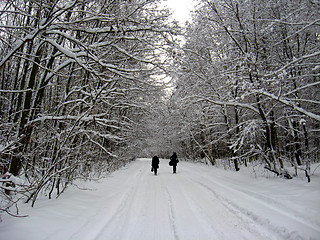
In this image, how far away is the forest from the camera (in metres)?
3.91

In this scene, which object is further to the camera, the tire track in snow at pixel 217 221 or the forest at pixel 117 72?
the forest at pixel 117 72

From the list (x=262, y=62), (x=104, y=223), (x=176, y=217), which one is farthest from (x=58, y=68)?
(x=262, y=62)

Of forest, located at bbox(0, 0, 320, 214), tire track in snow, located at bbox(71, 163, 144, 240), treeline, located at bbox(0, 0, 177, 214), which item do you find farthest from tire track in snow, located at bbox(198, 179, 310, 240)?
treeline, located at bbox(0, 0, 177, 214)

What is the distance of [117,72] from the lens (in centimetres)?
418

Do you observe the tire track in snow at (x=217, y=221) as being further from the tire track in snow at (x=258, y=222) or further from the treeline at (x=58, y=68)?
the treeline at (x=58, y=68)

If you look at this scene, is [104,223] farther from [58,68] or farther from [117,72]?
[58,68]

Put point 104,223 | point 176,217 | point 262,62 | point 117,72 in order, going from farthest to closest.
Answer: point 262,62, point 117,72, point 176,217, point 104,223

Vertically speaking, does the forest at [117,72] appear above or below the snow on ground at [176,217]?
above

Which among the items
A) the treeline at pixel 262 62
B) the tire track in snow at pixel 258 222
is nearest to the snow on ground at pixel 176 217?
the tire track in snow at pixel 258 222

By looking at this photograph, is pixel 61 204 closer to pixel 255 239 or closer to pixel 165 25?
pixel 255 239

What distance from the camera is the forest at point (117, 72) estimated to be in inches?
154

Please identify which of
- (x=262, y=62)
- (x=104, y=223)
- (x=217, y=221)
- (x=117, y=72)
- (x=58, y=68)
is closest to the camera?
(x=104, y=223)

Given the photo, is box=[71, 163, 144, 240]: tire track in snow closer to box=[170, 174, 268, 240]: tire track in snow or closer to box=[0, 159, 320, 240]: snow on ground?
box=[0, 159, 320, 240]: snow on ground

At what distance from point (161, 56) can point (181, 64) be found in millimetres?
761
